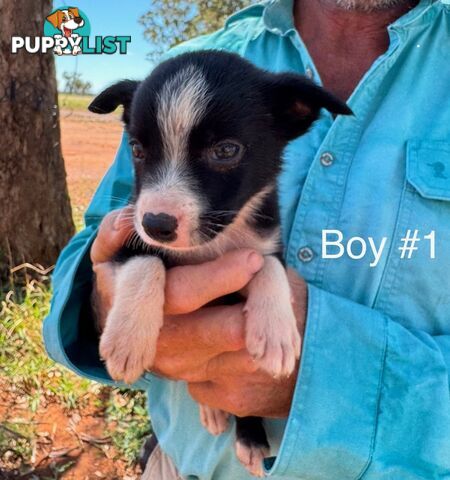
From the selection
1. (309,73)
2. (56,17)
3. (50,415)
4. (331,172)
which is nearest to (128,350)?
(331,172)

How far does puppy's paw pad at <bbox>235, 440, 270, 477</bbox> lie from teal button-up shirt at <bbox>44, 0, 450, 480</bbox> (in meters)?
0.06

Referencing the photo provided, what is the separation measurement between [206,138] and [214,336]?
65 cm

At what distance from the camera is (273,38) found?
2.64m

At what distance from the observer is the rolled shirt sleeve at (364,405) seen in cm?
191

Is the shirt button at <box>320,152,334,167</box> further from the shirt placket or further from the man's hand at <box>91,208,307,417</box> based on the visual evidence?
the man's hand at <box>91,208,307,417</box>

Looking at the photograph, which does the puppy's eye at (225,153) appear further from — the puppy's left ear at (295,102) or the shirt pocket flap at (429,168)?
the shirt pocket flap at (429,168)

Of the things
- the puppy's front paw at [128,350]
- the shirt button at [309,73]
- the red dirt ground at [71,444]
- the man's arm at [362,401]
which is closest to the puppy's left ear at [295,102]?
the shirt button at [309,73]

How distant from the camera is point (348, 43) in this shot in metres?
2.55

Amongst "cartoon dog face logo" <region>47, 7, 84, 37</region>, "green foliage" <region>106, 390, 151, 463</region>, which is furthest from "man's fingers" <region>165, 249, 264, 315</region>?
"cartoon dog face logo" <region>47, 7, 84, 37</region>

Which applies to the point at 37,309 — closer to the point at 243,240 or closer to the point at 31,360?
the point at 31,360

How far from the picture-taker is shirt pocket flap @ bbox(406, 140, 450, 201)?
83.0 inches

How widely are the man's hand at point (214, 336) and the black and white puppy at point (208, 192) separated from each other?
0.06m

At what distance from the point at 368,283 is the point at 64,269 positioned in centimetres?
132

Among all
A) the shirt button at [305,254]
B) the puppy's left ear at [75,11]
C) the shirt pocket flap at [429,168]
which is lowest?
the shirt button at [305,254]
